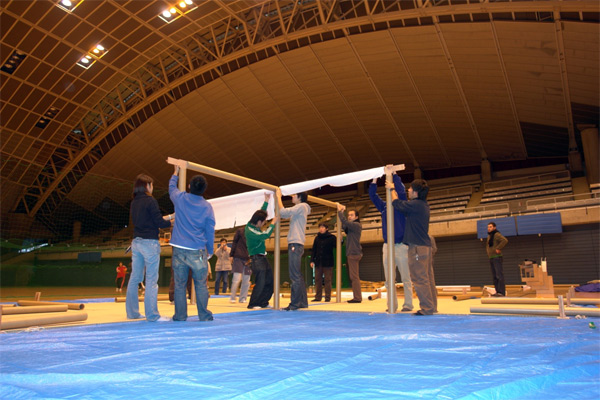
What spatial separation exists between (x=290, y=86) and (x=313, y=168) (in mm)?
9132

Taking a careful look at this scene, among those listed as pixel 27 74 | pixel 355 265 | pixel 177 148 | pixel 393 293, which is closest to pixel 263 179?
pixel 177 148

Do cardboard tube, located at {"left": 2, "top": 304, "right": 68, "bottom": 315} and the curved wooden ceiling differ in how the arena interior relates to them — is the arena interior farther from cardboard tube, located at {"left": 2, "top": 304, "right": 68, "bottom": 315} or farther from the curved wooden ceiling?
the curved wooden ceiling

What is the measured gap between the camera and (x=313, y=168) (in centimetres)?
3297

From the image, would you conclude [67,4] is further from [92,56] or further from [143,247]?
[143,247]

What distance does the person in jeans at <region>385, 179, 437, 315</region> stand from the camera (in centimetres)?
577

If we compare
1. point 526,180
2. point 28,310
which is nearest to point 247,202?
point 28,310

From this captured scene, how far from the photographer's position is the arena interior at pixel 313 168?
2387 millimetres

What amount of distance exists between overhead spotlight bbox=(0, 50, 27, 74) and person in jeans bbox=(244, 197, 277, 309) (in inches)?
885

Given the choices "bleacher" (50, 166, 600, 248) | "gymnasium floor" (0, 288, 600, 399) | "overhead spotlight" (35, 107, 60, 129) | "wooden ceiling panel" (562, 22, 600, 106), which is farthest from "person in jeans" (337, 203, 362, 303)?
"overhead spotlight" (35, 107, 60, 129)

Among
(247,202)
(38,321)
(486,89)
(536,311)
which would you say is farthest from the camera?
(486,89)

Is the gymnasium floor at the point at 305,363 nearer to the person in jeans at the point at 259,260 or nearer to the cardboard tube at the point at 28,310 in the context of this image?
the cardboard tube at the point at 28,310

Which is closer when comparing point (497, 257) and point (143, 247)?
point (143, 247)

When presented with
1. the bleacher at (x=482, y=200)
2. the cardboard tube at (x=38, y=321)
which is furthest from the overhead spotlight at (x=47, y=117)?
the cardboard tube at (x=38, y=321)

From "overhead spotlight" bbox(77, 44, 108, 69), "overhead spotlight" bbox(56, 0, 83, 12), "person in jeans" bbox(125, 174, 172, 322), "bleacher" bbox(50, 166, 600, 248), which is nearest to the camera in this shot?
"person in jeans" bbox(125, 174, 172, 322)
